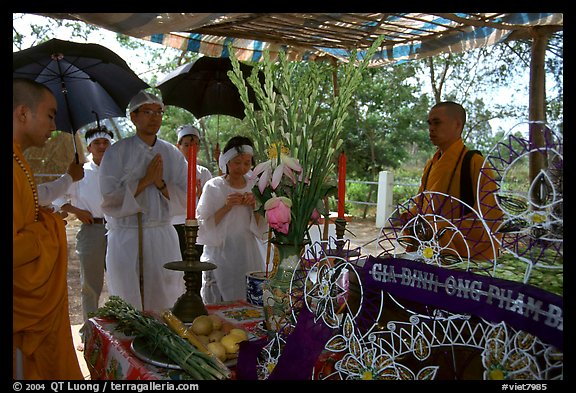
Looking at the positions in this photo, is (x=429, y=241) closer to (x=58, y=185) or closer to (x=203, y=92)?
(x=58, y=185)

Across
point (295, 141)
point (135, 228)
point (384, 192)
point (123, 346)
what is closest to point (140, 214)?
point (135, 228)

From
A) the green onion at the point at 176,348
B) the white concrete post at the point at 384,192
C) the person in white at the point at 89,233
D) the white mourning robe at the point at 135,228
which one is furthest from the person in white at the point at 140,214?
the white concrete post at the point at 384,192

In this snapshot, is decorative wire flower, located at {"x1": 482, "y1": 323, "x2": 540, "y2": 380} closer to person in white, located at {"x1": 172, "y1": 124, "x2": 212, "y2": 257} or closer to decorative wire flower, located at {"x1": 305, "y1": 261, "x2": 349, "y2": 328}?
decorative wire flower, located at {"x1": 305, "y1": 261, "x2": 349, "y2": 328}

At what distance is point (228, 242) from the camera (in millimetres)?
3053

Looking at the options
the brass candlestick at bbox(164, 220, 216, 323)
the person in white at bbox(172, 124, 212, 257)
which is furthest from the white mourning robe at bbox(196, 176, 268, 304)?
the brass candlestick at bbox(164, 220, 216, 323)

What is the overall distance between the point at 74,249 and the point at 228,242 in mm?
6462

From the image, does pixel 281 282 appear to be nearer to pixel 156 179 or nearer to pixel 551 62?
pixel 156 179

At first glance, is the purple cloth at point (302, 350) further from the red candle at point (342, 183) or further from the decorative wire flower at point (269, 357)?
the red candle at point (342, 183)

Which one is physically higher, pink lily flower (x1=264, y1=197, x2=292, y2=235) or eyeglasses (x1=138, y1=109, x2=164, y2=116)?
eyeglasses (x1=138, y1=109, x2=164, y2=116)

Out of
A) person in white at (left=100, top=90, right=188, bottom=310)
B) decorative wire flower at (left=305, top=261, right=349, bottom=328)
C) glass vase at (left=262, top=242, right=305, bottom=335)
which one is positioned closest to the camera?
decorative wire flower at (left=305, top=261, right=349, bottom=328)

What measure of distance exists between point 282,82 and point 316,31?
2.20m

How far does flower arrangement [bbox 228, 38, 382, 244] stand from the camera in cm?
142

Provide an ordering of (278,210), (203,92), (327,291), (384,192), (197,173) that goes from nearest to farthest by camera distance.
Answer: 1. (327,291)
2. (278,210)
3. (197,173)
4. (203,92)
5. (384,192)

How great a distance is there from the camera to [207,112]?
457 centimetres
